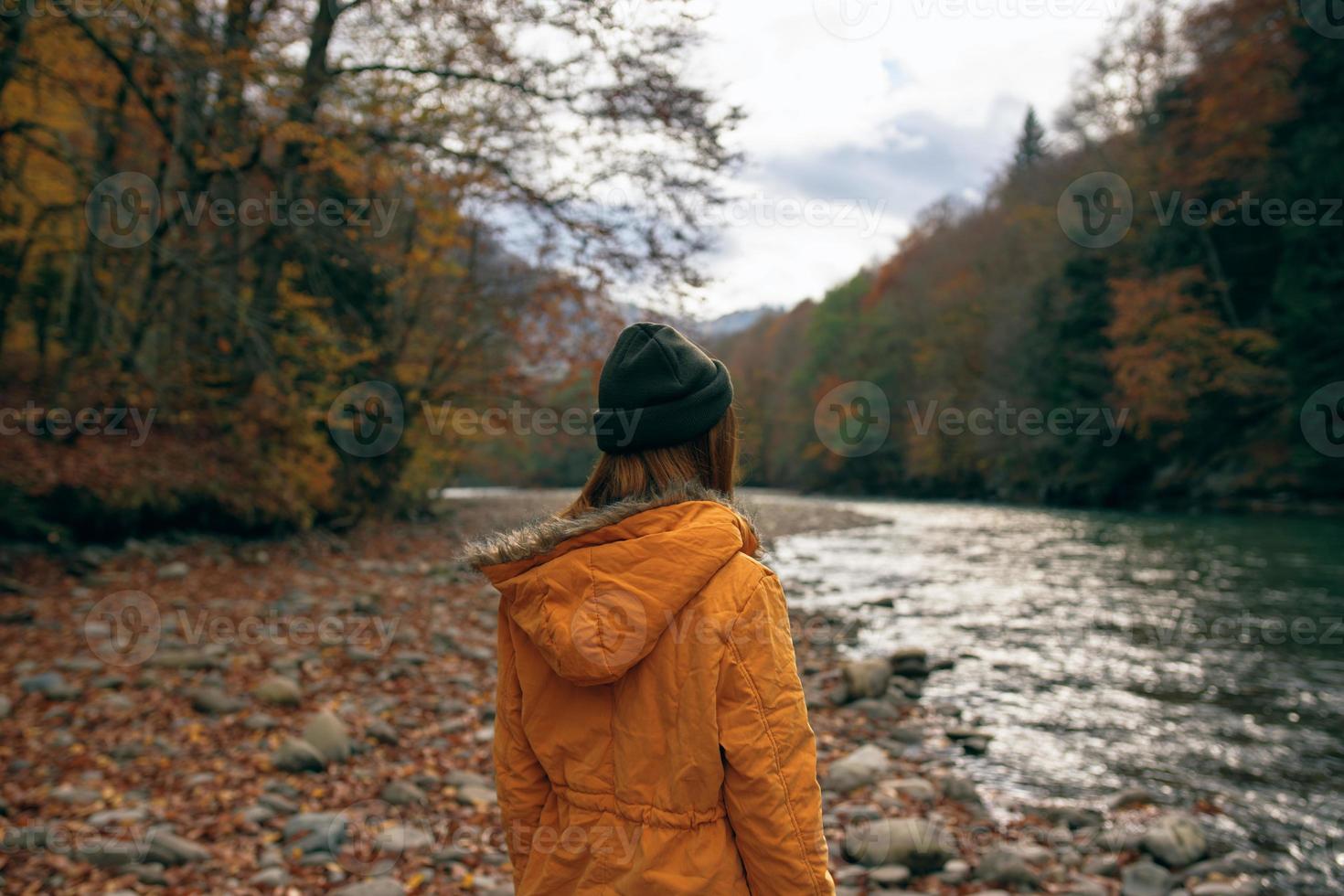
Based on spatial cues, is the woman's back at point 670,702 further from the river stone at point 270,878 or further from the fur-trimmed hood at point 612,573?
the river stone at point 270,878

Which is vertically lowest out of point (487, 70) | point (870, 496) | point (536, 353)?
point (870, 496)

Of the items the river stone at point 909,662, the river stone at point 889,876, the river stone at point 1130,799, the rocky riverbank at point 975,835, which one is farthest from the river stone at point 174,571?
the river stone at point 1130,799

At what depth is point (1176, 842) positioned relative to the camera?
4.08 metres

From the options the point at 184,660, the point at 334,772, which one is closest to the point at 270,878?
the point at 334,772

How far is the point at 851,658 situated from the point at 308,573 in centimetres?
687

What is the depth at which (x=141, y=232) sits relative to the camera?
8.92 m

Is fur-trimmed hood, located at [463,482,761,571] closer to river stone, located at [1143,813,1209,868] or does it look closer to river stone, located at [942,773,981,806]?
river stone, located at [1143,813,1209,868]

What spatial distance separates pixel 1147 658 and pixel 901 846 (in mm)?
5386

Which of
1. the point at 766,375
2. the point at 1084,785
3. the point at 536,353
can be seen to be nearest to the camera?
the point at 1084,785

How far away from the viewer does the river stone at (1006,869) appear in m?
3.72

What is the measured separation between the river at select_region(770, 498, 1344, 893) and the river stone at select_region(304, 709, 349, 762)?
4053 mm

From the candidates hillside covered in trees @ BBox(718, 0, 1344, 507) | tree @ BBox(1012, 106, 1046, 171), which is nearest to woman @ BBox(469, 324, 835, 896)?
hillside covered in trees @ BBox(718, 0, 1344, 507)

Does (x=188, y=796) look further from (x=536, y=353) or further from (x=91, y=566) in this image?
(x=536, y=353)

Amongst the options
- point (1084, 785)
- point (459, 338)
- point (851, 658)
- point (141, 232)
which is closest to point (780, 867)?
point (1084, 785)
